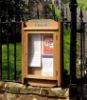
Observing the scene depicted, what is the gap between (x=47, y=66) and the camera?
6.82 m

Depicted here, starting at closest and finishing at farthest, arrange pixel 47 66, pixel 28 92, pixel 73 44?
pixel 73 44 < pixel 47 66 < pixel 28 92

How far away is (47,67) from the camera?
6.83 m

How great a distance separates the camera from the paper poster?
22.2 feet

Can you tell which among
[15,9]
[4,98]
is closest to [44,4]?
[15,9]

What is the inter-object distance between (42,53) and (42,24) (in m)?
0.44

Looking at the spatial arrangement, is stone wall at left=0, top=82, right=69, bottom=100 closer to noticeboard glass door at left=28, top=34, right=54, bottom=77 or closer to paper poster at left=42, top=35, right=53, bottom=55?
noticeboard glass door at left=28, top=34, right=54, bottom=77

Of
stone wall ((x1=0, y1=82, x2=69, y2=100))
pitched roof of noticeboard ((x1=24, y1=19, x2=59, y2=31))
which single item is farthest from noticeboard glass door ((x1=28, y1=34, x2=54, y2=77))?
stone wall ((x1=0, y1=82, x2=69, y2=100))

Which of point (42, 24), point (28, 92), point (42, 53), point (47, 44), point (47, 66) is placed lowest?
point (28, 92)

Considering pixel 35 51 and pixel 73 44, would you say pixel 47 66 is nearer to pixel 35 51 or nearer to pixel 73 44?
pixel 35 51

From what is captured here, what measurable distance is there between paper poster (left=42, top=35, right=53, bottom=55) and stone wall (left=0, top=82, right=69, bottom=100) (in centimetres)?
56

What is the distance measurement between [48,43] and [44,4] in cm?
782

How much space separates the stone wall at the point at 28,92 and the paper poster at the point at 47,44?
1.83 feet

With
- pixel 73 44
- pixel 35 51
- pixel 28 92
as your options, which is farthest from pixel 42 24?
pixel 28 92

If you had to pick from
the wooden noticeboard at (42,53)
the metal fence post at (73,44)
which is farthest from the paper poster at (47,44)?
the metal fence post at (73,44)
